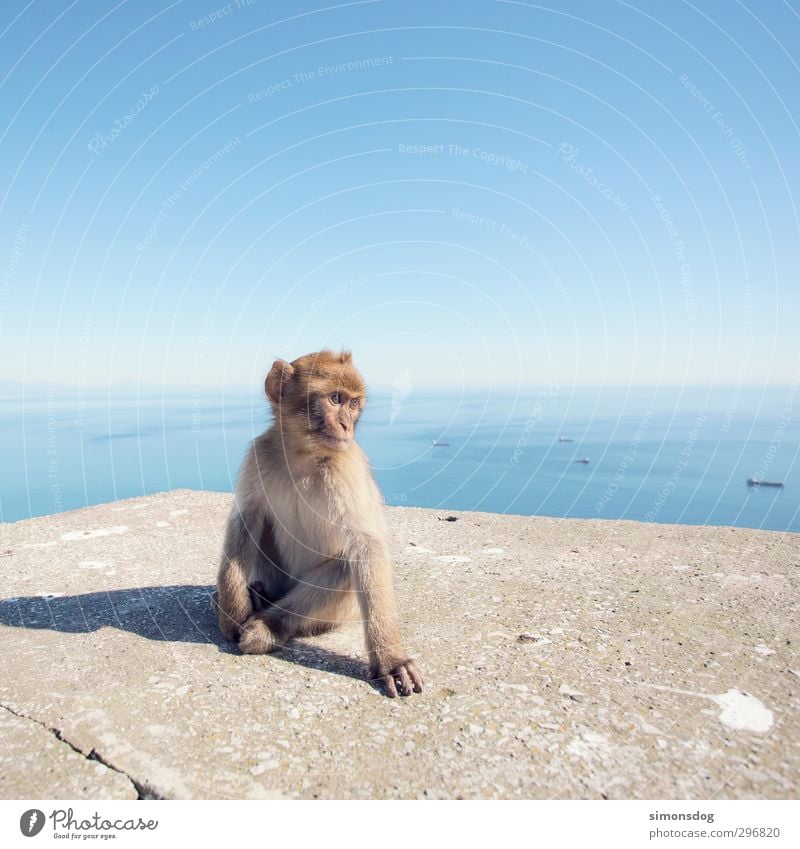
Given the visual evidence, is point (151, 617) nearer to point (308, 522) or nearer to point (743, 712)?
point (308, 522)

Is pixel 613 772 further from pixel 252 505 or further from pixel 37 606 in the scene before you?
pixel 37 606

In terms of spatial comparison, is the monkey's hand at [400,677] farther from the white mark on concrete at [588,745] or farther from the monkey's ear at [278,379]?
the monkey's ear at [278,379]

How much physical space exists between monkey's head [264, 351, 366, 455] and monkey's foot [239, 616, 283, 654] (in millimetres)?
1589

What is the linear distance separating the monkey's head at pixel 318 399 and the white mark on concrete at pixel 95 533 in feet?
20.9

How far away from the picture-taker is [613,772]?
3.38 metres

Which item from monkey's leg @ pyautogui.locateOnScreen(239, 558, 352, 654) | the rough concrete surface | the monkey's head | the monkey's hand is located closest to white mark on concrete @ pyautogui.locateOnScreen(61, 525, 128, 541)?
the rough concrete surface

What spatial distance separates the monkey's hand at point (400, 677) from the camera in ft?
14.0

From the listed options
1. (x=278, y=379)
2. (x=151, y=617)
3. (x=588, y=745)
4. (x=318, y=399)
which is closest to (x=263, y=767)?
(x=588, y=745)

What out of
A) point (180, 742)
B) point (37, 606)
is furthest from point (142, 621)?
point (180, 742)

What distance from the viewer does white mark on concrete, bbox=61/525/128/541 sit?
31.6 ft

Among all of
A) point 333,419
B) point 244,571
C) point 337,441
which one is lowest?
point 244,571

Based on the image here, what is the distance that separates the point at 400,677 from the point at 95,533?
756 cm

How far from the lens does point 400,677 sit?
14.3ft

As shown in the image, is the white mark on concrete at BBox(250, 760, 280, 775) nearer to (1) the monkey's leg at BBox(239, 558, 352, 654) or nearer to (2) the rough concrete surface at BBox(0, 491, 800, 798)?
(2) the rough concrete surface at BBox(0, 491, 800, 798)
